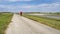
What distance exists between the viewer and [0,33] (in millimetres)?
12367
